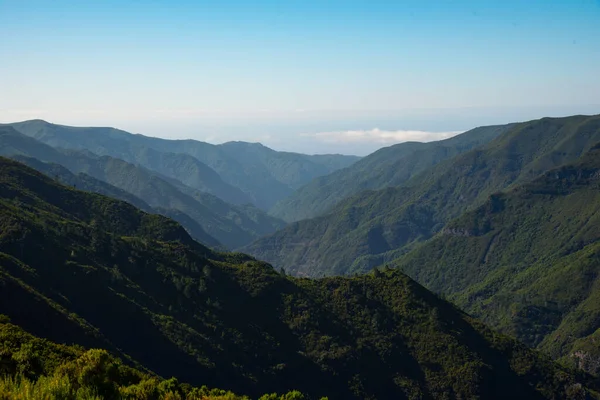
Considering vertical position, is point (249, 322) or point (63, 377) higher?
point (63, 377)

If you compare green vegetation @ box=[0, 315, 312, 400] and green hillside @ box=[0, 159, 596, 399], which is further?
green hillside @ box=[0, 159, 596, 399]

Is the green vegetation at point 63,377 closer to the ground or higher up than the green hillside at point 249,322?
higher up

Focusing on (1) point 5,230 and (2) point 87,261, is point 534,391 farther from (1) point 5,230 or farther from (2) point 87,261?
(1) point 5,230

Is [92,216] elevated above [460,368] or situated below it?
above

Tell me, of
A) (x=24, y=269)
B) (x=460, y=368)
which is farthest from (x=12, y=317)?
(x=460, y=368)

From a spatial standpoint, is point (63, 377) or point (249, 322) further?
point (249, 322)

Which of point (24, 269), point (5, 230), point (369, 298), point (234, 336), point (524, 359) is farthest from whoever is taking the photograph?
point (369, 298)

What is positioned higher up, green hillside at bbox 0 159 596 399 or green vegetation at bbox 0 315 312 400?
green vegetation at bbox 0 315 312 400

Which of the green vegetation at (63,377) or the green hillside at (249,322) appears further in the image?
the green hillside at (249,322)
